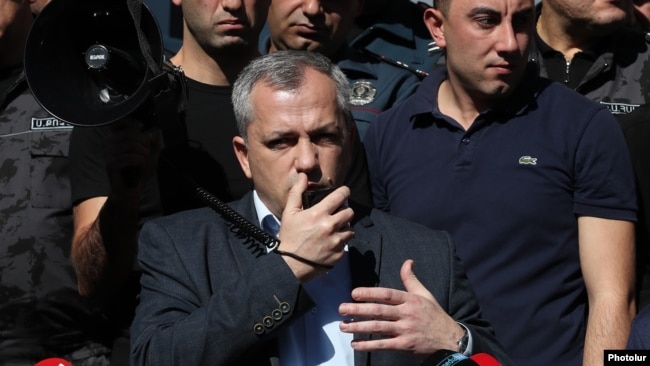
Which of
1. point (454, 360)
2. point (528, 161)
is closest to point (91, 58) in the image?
point (528, 161)

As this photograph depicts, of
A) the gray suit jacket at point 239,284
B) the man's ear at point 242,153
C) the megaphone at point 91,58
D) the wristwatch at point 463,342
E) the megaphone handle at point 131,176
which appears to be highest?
the megaphone at point 91,58

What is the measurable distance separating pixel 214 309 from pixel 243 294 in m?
0.09

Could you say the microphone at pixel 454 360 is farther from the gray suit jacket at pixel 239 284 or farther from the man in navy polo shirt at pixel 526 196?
the man in navy polo shirt at pixel 526 196

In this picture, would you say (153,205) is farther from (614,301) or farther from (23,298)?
(614,301)

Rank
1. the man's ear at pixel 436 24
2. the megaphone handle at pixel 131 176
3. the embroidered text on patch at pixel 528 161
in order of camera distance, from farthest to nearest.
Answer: the man's ear at pixel 436 24 < the embroidered text on patch at pixel 528 161 < the megaphone handle at pixel 131 176

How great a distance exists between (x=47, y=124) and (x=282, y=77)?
1.36m

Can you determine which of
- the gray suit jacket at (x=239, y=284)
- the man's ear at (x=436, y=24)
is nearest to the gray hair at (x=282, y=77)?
the gray suit jacket at (x=239, y=284)

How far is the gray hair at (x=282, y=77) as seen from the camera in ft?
13.0

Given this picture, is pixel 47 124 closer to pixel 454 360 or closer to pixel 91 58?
pixel 91 58

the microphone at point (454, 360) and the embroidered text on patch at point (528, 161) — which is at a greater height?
the microphone at point (454, 360)

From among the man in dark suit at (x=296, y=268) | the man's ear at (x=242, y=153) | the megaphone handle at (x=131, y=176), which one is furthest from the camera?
the megaphone handle at (x=131, y=176)

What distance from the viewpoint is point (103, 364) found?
4809mm

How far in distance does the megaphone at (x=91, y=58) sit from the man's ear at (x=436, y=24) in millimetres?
1134

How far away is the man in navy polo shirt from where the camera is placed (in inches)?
171
